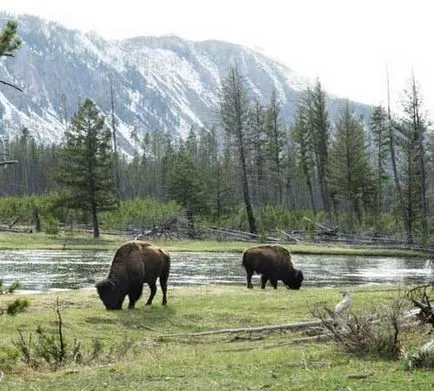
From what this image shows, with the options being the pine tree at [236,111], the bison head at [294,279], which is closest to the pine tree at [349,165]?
the pine tree at [236,111]

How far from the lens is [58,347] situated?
12.7 metres

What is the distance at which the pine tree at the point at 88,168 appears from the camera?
55250 millimetres

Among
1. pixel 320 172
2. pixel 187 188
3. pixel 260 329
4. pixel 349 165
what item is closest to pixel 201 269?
pixel 260 329

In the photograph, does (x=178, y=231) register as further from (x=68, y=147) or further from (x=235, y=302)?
(x=235, y=302)

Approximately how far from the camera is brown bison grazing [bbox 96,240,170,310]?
59.3ft

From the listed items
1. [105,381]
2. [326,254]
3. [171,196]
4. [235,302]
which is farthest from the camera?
[171,196]

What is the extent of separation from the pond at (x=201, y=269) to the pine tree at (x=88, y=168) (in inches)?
508

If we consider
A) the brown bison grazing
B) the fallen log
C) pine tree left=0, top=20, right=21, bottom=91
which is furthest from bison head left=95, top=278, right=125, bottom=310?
pine tree left=0, top=20, right=21, bottom=91

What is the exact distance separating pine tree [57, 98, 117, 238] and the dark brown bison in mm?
31833

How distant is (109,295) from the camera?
18.0 metres

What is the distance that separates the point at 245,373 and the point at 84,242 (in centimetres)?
3926

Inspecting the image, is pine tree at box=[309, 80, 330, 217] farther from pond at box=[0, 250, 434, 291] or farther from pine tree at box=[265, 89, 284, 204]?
pond at box=[0, 250, 434, 291]

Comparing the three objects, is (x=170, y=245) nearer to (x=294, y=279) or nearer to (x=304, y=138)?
(x=294, y=279)

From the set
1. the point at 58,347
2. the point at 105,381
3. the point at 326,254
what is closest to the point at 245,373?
the point at 105,381
